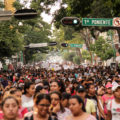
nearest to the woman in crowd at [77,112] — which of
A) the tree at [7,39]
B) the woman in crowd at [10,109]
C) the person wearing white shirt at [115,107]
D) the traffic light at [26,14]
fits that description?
the woman in crowd at [10,109]

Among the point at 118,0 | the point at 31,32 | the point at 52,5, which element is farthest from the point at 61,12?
the point at 31,32

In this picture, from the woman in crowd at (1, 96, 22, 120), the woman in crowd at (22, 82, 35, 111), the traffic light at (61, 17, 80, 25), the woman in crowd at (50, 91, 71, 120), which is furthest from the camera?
the traffic light at (61, 17, 80, 25)

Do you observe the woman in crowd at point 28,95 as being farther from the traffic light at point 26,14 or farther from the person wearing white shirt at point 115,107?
the traffic light at point 26,14

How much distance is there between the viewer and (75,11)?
2056 cm

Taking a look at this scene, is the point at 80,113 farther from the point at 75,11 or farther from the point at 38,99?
the point at 75,11

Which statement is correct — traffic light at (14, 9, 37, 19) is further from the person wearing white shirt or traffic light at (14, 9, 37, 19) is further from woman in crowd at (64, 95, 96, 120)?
woman in crowd at (64, 95, 96, 120)

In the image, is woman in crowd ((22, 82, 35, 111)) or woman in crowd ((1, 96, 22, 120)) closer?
woman in crowd ((1, 96, 22, 120))

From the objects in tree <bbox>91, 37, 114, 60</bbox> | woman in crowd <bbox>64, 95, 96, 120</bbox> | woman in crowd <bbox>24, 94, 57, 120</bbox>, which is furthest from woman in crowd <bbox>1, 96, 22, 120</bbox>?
tree <bbox>91, 37, 114, 60</bbox>

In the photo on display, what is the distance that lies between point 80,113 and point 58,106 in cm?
110

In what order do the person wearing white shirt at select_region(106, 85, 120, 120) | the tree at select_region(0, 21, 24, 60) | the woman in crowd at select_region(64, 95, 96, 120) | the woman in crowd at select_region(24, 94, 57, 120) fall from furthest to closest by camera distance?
the tree at select_region(0, 21, 24, 60), the person wearing white shirt at select_region(106, 85, 120, 120), the woman in crowd at select_region(64, 95, 96, 120), the woman in crowd at select_region(24, 94, 57, 120)

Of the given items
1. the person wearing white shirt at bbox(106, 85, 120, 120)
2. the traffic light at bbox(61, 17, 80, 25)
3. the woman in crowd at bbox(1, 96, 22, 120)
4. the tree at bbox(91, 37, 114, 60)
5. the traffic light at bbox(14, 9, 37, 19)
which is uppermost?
the tree at bbox(91, 37, 114, 60)

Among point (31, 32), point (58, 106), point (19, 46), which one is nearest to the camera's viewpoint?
point (58, 106)

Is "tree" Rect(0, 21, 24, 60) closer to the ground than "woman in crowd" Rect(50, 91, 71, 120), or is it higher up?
higher up

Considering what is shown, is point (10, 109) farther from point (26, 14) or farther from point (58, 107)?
point (26, 14)
